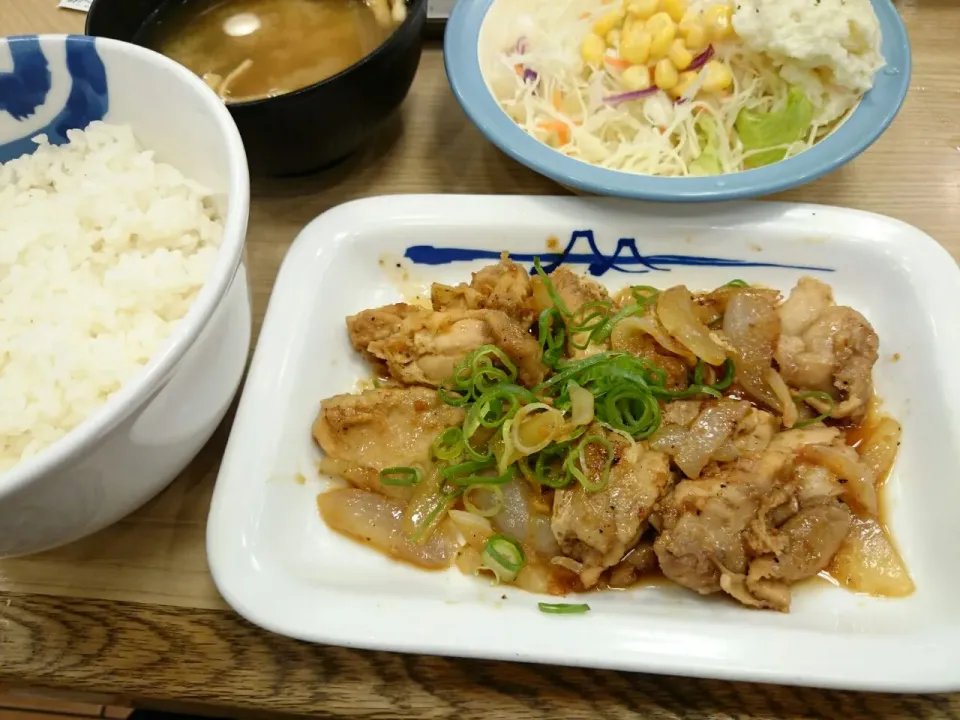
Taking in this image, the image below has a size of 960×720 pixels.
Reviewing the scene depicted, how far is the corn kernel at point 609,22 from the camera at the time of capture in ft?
7.53

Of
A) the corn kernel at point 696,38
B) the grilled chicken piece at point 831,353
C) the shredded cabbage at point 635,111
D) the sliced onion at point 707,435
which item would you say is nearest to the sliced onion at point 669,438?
the sliced onion at point 707,435

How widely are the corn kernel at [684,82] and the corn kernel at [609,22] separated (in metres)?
0.29

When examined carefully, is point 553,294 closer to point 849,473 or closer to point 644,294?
point 644,294

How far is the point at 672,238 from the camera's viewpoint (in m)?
1.96

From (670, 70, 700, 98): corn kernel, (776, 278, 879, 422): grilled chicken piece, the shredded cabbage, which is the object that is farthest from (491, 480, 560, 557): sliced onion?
(670, 70, 700, 98): corn kernel

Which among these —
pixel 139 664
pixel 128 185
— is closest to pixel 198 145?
pixel 128 185

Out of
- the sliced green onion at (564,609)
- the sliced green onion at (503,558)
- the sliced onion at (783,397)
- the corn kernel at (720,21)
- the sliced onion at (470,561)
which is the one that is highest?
the corn kernel at (720,21)

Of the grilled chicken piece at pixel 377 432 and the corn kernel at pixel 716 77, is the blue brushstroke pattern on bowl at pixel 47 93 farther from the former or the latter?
the corn kernel at pixel 716 77

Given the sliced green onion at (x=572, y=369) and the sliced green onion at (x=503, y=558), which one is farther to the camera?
the sliced green onion at (x=572, y=369)

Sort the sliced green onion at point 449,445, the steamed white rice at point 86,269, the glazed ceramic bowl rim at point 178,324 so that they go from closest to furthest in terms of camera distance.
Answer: the glazed ceramic bowl rim at point 178,324 < the steamed white rice at point 86,269 < the sliced green onion at point 449,445

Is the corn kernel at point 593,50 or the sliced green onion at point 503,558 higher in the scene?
the corn kernel at point 593,50

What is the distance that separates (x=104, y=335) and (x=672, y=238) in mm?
1403

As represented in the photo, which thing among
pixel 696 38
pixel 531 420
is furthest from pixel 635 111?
pixel 531 420

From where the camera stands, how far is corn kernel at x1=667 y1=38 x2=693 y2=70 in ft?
7.13
